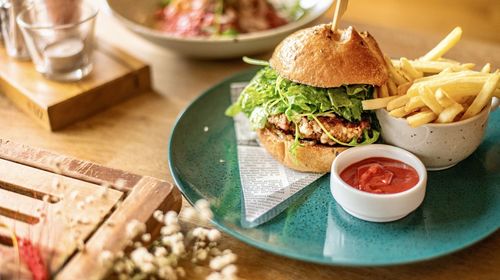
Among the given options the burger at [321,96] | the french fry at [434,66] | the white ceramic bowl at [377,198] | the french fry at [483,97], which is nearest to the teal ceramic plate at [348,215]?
the white ceramic bowl at [377,198]

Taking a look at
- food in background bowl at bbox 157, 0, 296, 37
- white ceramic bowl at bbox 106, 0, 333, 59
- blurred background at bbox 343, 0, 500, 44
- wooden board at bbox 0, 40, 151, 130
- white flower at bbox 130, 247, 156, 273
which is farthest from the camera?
blurred background at bbox 343, 0, 500, 44

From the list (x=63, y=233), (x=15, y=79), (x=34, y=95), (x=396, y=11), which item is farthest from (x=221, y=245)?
(x=396, y=11)

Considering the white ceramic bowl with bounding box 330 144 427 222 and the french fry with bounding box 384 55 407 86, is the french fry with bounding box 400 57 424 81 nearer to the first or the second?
the french fry with bounding box 384 55 407 86

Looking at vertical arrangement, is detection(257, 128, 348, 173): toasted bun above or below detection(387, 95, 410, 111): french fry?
below

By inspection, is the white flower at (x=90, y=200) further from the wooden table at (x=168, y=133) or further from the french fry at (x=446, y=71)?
the french fry at (x=446, y=71)

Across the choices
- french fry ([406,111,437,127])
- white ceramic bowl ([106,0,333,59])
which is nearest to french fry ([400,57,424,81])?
french fry ([406,111,437,127])

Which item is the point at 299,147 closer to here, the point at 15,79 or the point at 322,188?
the point at 322,188

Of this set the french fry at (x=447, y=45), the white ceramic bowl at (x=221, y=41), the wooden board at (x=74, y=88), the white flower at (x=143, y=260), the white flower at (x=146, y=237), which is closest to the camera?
the white flower at (x=143, y=260)

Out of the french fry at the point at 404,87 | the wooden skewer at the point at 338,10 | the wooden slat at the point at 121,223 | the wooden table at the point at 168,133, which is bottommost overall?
the wooden table at the point at 168,133
